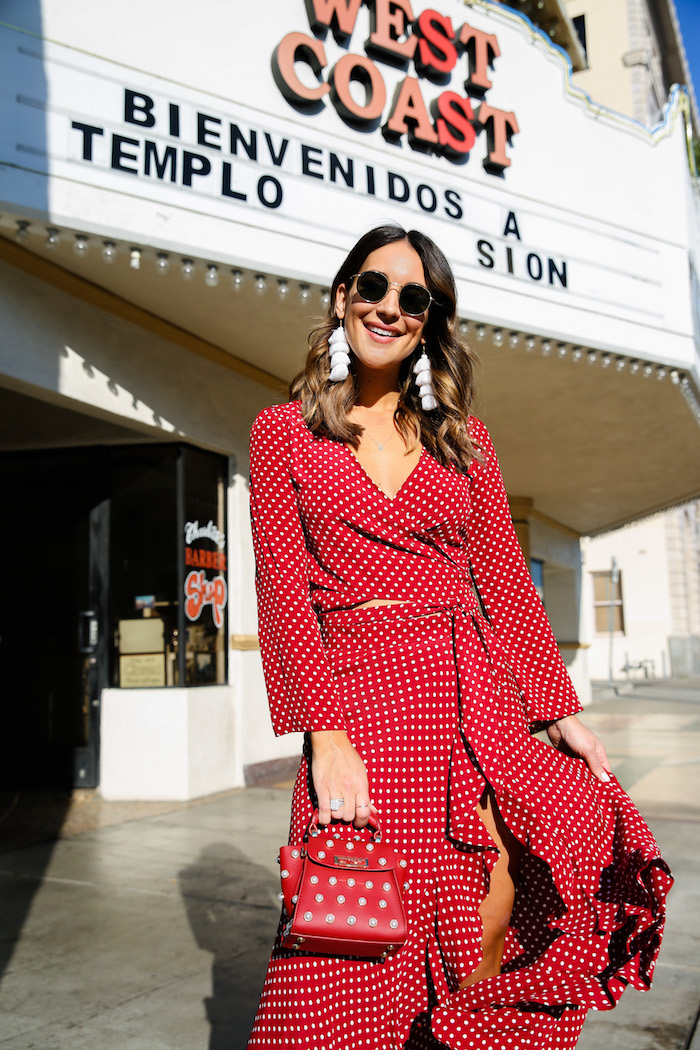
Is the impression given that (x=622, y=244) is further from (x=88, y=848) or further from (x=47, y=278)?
(x=88, y=848)

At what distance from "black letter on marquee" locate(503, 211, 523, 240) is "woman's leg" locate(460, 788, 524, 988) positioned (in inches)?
242

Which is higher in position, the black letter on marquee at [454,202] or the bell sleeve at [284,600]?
the black letter on marquee at [454,202]

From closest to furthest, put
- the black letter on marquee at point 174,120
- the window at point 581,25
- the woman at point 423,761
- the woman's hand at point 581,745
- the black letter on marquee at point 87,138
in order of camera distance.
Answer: the woman at point 423,761 → the woman's hand at point 581,745 → the black letter on marquee at point 87,138 → the black letter on marquee at point 174,120 → the window at point 581,25

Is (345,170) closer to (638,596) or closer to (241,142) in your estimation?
(241,142)

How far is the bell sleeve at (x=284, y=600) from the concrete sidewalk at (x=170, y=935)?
1.58m

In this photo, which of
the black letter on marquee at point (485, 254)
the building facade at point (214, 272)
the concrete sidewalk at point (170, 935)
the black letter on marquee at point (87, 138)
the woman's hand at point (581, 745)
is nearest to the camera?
the woman's hand at point (581, 745)

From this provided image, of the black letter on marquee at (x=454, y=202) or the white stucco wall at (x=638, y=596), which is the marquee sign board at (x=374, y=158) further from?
the white stucco wall at (x=638, y=596)

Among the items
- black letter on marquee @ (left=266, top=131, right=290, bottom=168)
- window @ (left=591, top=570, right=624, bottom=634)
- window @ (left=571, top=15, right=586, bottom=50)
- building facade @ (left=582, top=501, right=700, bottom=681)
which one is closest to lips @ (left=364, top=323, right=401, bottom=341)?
black letter on marquee @ (left=266, top=131, right=290, bottom=168)

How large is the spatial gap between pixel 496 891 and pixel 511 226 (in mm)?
6292

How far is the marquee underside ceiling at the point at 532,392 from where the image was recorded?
5693 millimetres

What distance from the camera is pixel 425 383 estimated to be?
5.78 feet

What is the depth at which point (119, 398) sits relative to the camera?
20.0ft

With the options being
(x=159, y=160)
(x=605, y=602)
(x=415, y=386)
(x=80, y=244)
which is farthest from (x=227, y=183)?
(x=605, y=602)

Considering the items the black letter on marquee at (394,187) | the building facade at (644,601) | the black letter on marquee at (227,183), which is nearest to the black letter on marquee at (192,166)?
the black letter on marquee at (227,183)
